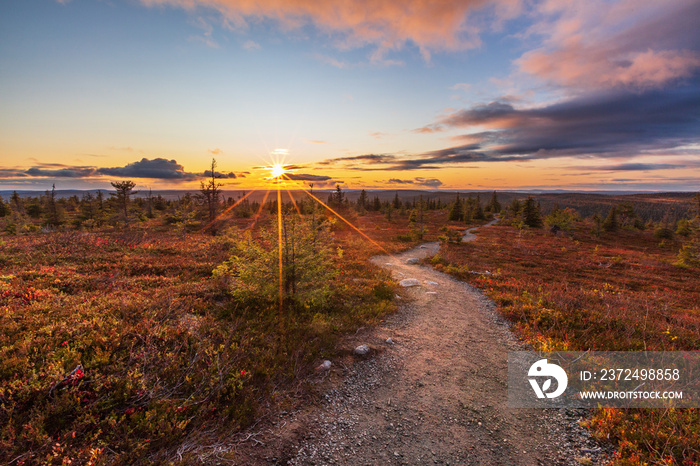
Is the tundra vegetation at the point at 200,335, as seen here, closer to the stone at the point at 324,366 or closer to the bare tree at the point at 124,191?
the stone at the point at 324,366

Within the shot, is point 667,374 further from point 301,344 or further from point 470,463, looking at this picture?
point 301,344

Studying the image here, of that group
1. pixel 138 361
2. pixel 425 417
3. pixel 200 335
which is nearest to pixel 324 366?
pixel 425 417

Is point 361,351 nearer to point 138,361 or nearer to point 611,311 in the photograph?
point 138,361

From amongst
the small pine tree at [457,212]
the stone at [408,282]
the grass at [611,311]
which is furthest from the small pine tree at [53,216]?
the small pine tree at [457,212]

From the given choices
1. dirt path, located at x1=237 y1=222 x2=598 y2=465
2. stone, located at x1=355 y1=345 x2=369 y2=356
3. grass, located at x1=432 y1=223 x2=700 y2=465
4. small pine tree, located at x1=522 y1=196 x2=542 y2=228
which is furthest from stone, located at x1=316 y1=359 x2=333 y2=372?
small pine tree, located at x1=522 y1=196 x2=542 y2=228

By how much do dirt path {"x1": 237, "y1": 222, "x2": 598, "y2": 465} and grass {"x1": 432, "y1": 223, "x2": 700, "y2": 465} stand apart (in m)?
0.88

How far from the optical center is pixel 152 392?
15.7ft

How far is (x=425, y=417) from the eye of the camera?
5.64 m

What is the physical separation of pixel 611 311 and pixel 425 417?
1178 centimetres

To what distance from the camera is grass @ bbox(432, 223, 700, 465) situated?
4934 millimetres

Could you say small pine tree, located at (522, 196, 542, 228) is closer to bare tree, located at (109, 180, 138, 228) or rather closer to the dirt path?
the dirt path

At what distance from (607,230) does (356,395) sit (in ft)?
252

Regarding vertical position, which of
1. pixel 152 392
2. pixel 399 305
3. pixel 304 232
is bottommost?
pixel 399 305

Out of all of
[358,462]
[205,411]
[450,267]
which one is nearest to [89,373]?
[205,411]
